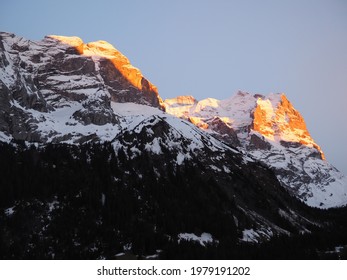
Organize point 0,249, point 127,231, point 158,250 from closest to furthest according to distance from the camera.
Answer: point 0,249
point 158,250
point 127,231
